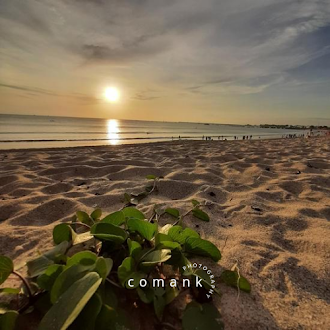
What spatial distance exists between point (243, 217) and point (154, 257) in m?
1.13

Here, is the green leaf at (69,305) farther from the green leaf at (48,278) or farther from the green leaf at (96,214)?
the green leaf at (96,214)

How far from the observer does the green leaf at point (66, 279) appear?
0.69 m

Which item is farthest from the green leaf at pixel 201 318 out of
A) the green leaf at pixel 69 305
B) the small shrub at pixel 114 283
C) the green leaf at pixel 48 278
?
the green leaf at pixel 48 278

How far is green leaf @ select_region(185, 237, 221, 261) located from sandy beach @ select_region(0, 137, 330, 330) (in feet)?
0.38

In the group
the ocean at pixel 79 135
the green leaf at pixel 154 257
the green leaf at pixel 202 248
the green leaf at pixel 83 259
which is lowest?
the ocean at pixel 79 135

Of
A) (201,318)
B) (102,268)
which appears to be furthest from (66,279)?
(201,318)

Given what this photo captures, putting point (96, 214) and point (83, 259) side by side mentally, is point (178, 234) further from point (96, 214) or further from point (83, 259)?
point (96, 214)

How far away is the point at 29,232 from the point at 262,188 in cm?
217

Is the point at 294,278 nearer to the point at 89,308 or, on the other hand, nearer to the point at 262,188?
the point at 89,308

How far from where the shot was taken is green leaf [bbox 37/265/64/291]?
778mm

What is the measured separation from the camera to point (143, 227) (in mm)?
993

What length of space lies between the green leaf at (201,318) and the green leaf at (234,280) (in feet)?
0.73

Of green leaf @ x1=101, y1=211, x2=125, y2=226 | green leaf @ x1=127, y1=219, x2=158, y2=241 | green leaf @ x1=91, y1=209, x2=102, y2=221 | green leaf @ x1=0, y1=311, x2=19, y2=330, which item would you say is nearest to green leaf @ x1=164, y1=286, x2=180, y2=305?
green leaf @ x1=127, y1=219, x2=158, y2=241

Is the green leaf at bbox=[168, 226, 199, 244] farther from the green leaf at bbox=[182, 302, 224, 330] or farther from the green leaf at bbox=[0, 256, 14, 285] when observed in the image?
the green leaf at bbox=[0, 256, 14, 285]
